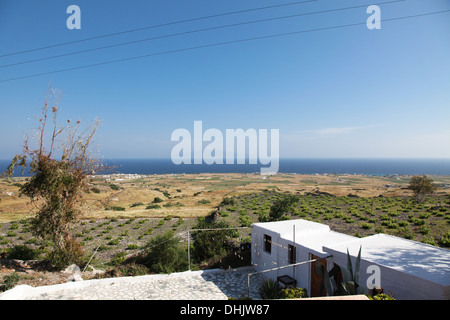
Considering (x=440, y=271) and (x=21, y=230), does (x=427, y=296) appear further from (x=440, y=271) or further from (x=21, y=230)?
(x=21, y=230)

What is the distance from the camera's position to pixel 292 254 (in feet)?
34.9

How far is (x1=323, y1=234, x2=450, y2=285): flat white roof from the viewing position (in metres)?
6.60

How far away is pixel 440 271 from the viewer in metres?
6.64

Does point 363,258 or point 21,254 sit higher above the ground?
point 363,258

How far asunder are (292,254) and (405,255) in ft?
13.2

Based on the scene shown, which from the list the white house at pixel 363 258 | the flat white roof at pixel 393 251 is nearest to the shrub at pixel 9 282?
the white house at pixel 363 258

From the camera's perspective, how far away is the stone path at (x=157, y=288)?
905 cm

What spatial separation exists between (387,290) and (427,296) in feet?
3.00

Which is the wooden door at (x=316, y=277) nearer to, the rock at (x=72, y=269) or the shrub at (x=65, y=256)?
the rock at (x=72, y=269)

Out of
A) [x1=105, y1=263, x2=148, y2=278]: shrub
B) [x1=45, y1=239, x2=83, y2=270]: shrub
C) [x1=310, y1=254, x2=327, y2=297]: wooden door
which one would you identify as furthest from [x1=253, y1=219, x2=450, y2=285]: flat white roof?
[x1=45, y1=239, x2=83, y2=270]: shrub

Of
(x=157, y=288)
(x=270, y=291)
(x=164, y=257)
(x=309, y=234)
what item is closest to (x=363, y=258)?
(x=270, y=291)

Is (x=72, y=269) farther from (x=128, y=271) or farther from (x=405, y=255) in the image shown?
(x=405, y=255)
